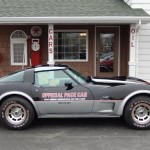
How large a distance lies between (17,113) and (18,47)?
5.99 m

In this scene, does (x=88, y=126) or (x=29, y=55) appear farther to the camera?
(x=29, y=55)

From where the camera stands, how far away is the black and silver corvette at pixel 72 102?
676cm

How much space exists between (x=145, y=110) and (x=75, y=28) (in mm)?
6338

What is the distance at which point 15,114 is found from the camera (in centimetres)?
685

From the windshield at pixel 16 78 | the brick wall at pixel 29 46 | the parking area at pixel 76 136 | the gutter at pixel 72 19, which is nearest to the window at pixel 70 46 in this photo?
the brick wall at pixel 29 46

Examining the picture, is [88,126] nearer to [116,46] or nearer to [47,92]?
[47,92]

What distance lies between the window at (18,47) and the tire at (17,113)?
5.82 m

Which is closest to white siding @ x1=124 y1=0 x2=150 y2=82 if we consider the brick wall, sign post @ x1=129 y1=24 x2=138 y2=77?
sign post @ x1=129 y1=24 x2=138 y2=77

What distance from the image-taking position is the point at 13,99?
6781 mm

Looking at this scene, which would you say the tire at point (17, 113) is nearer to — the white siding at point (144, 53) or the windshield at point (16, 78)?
the windshield at point (16, 78)

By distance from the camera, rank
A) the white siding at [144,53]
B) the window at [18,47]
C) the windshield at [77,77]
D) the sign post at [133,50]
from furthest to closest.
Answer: the window at [18,47] < the white siding at [144,53] < the sign post at [133,50] < the windshield at [77,77]

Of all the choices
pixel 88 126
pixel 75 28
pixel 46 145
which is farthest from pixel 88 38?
pixel 46 145

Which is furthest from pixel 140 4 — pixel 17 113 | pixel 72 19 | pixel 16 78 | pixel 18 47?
pixel 17 113

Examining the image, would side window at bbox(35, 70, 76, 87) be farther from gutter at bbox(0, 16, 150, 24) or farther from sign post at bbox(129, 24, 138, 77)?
sign post at bbox(129, 24, 138, 77)
